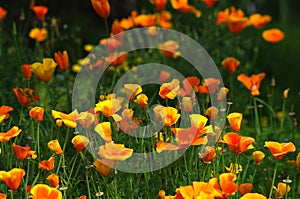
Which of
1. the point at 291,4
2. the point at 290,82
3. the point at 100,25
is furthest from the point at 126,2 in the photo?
the point at 291,4

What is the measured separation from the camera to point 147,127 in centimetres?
258

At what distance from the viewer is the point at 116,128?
2695 millimetres

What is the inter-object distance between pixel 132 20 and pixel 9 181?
2.40 m

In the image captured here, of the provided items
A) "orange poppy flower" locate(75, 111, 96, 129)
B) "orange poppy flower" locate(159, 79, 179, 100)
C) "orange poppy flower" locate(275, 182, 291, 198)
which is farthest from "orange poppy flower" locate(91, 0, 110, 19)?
"orange poppy flower" locate(275, 182, 291, 198)

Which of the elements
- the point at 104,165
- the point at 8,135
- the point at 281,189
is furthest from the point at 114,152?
the point at 281,189

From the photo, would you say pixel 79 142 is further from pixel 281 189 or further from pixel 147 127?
pixel 281 189

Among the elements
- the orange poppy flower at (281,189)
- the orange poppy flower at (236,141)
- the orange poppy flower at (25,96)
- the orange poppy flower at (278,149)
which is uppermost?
the orange poppy flower at (25,96)

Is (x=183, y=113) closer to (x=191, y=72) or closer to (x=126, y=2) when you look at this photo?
(x=191, y=72)

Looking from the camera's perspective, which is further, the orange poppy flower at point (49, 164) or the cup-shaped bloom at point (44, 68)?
the cup-shaped bloom at point (44, 68)

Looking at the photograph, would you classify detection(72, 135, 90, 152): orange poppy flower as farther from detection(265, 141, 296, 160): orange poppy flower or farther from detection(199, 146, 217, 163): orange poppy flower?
detection(265, 141, 296, 160): orange poppy flower

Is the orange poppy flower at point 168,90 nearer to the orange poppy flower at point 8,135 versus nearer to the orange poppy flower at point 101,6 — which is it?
the orange poppy flower at point 8,135

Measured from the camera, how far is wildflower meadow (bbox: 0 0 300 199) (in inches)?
86.7

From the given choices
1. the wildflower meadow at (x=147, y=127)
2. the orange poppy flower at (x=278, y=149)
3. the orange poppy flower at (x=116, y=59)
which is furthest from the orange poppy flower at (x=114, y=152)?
the orange poppy flower at (x=116, y=59)

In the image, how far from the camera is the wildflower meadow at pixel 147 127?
220cm
